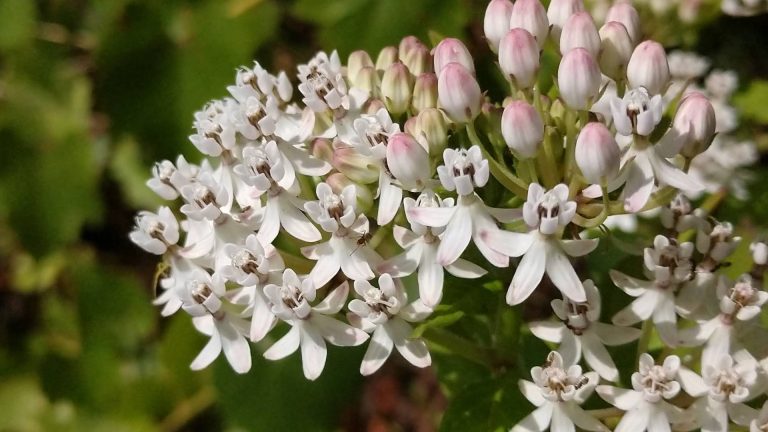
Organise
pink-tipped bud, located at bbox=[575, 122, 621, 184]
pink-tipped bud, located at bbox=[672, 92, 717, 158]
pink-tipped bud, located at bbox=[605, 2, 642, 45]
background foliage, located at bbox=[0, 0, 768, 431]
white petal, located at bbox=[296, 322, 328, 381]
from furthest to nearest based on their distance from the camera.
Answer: background foliage, located at bbox=[0, 0, 768, 431] → pink-tipped bud, located at bbox=[605, 2, 642, 45] → white petal, located at bbox=[296, 322, 328, 381] → pink-tipped bud, located at bbox=[672, 92, 717, 158] → pink-tipped bud, located at bbox=[575, 122, 621, 184]

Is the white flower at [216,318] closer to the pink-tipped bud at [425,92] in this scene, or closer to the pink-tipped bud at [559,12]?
the pink-tipped bud at [425,92]

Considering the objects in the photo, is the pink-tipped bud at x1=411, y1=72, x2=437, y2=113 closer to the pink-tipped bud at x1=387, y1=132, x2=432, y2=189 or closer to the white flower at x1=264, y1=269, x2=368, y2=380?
the pink-tipped bud at x1=387, y1=132, x2=432, y2=189

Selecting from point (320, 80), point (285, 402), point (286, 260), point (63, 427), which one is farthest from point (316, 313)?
point (63, 427)

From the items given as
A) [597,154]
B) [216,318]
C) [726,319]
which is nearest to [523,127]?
[597,154]

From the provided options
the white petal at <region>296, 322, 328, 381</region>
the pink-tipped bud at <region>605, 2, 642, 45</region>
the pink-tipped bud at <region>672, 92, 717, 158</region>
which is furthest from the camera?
the pink-tipped bud at <region>605, 2, 642, 45</region>

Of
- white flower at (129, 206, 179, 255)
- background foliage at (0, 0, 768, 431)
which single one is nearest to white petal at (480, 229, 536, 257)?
white flower at (129, 206, 179, 255)

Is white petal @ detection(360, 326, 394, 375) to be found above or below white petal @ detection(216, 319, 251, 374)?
below

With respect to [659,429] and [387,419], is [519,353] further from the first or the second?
[387,419]
